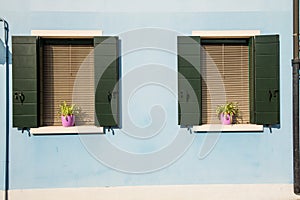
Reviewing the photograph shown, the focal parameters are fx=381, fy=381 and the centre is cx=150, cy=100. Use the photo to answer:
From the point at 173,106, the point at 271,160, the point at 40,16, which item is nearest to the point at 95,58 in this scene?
the point at 40,16

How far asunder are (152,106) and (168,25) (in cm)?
122

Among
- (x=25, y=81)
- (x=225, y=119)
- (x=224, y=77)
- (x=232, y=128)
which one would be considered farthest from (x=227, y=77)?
(x=25, y=81)

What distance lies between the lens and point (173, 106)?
563cm

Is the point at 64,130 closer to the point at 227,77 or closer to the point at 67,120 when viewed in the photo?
the point at 67,120

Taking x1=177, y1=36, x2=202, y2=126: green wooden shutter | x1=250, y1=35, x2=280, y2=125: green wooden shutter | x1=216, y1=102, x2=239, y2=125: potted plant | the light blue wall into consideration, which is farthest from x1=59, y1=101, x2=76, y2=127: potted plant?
x1=250, y1=35, x2=280, y2=125: green wooden shutter

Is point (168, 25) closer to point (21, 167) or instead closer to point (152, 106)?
point (152, 106)

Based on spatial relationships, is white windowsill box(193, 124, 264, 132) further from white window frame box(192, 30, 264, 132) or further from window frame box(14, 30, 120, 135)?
window frame box(14, 30, 120, 135)

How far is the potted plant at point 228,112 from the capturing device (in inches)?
224

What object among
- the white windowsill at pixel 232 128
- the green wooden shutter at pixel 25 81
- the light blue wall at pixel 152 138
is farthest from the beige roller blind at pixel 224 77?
the green wooden shutter at pixel 25 81

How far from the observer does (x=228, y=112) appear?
18.6 feet

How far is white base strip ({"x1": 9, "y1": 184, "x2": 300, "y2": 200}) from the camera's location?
550 cm

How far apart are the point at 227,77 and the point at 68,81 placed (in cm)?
241

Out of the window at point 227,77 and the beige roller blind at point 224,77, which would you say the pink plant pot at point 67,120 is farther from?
the beige roller blind at point 224,77

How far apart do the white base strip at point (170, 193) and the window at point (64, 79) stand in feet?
3.22
